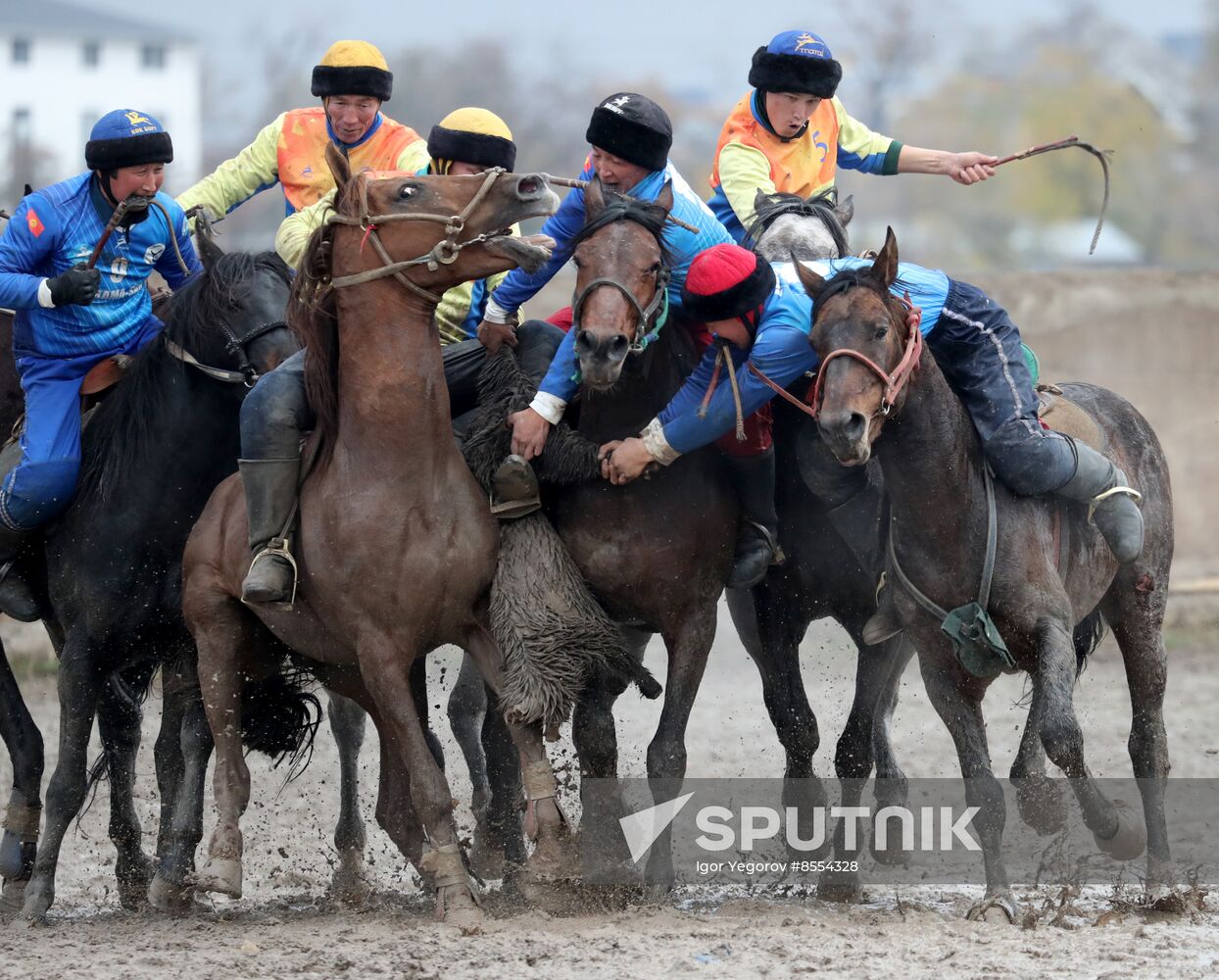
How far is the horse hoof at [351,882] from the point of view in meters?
6.05

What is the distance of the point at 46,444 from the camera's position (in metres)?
6.01

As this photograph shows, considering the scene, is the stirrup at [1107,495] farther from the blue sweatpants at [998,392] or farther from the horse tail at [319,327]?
the horse tail at [319,327]

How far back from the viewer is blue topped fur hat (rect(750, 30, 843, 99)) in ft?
21.0

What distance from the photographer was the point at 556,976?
475 centimetres

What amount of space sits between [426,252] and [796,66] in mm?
1926

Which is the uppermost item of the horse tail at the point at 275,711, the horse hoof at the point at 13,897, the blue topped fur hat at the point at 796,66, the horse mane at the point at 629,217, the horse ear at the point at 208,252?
the blue topped fur hat at the point at 796,66

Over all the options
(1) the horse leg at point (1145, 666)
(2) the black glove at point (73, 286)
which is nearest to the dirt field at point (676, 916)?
(1) the horse leg at point (1145, 666)

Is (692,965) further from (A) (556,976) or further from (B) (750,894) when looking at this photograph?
(B) (750,894)

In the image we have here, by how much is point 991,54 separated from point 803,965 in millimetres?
83695

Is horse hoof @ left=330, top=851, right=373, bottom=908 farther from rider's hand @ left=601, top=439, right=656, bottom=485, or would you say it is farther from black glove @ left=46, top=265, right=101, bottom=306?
black glove @ left=46, top=265, right=101, bottom=306

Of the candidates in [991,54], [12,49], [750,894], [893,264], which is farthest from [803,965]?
[991,54]

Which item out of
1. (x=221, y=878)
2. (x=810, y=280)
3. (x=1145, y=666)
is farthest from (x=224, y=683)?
(x=1145, y=666)

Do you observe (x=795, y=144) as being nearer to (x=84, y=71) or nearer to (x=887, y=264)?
(x=887, y=264)

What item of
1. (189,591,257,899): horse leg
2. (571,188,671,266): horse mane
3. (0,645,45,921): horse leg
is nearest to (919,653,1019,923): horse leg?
(571,188,671,266): horse mane
